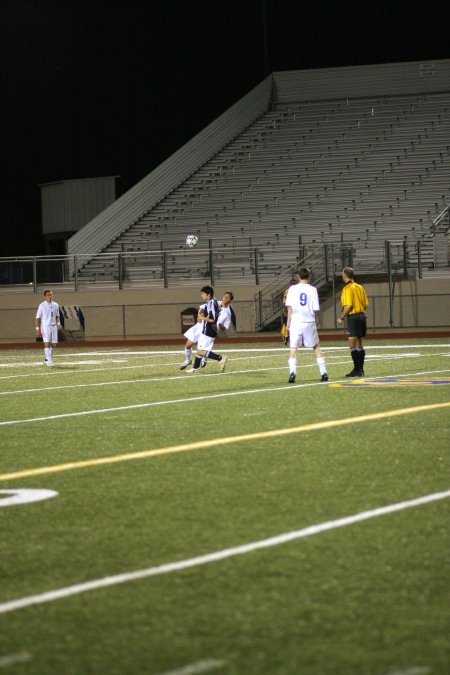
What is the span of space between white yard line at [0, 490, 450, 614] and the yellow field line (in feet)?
9.93

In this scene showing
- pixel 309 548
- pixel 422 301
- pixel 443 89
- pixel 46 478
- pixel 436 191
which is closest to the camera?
pixel 309 548

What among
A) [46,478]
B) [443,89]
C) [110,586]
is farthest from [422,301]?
[110,586]

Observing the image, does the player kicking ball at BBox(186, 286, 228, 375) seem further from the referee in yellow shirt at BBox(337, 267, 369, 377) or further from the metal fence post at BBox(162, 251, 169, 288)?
the metal fence post at BBox(162, 251, 169, 288)

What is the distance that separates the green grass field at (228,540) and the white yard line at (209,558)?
1cm

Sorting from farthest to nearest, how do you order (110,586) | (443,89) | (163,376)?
(443,89), (163,376), (110,586)

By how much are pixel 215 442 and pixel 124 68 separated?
38.6 meters

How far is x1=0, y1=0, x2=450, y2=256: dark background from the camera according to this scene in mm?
46906

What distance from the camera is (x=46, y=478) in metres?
8.71

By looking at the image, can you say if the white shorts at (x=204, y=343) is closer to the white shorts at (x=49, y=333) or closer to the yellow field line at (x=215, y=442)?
the white shorts at (x=49, y=333)

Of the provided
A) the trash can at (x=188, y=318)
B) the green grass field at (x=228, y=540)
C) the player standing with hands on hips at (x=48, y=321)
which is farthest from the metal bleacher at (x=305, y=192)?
the green grass field at (x=228, y=540)

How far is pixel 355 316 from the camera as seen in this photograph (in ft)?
57.9

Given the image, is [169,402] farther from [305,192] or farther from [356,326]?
[305,192]

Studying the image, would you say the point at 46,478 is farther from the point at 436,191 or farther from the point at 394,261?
the point at 436,191

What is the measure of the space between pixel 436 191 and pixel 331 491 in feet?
113
